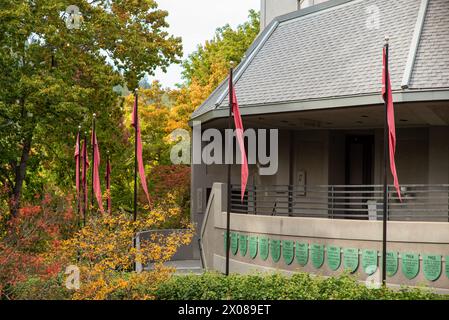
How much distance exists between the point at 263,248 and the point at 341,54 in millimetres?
7879

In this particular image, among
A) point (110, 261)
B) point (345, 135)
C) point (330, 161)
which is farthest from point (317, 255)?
point (345, 135)

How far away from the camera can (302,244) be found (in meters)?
23.8

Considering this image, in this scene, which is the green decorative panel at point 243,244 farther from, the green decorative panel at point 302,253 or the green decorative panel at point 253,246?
the green decorative panel at point 302,253

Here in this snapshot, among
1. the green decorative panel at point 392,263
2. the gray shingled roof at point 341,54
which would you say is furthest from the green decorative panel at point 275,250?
the gray shingled roof at point 341,54

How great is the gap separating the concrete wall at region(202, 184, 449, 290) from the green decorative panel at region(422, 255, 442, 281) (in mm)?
121

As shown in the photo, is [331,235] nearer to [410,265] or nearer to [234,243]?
[410,265]

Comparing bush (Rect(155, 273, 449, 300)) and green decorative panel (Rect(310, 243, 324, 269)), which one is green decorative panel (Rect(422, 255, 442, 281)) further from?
green decorative panel (Rect(310, 243, 324, 269))

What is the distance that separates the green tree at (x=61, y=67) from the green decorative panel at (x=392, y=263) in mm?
15118

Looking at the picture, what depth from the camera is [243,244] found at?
2595 centimetres

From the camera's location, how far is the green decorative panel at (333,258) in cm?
2267

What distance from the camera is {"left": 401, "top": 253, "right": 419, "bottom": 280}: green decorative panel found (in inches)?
838
